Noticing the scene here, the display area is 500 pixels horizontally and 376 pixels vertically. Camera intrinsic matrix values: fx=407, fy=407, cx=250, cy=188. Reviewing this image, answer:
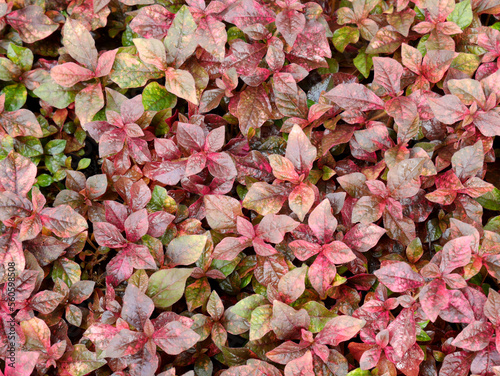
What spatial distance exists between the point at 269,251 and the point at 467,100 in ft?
2.83

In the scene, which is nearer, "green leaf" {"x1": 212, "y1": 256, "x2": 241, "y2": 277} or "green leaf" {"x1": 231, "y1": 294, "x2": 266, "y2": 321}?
"green leaf" {"x1": 231, "y1": 294, "x2": 266, "y2": 321}

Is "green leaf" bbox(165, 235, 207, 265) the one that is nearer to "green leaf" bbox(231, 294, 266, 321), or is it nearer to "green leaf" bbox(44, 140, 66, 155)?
"green leaf" bbox(231, 294, 266, 321)

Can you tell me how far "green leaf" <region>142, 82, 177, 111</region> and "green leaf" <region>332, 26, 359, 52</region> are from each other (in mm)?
685

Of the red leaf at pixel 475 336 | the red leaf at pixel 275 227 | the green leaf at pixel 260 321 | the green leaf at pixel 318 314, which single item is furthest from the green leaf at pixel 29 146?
the red leaf at pixel 475 336

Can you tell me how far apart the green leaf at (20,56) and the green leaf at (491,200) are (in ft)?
6.03

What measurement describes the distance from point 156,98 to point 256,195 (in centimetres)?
56

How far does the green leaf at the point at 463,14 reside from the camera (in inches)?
60.6

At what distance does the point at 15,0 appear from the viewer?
5.53ft

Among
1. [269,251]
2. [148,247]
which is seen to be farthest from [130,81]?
[269,251]

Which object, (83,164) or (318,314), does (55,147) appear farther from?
(318,314)

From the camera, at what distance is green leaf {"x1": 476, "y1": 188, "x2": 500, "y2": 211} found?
1.46 m

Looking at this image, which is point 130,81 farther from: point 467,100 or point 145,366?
point 467,100

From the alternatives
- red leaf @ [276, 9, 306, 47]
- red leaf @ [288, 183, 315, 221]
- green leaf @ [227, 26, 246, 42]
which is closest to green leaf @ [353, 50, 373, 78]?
red leaf @ [276, 9, 306, 47]

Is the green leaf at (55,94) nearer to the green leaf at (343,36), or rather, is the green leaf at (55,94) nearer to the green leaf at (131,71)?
the green leaf at (131,71)
